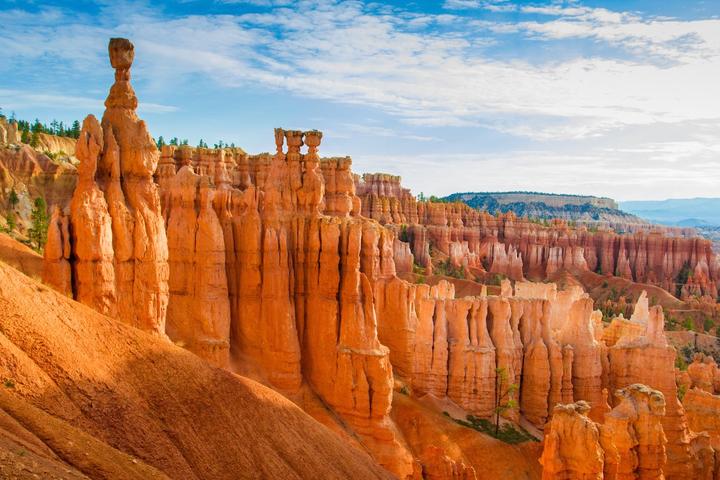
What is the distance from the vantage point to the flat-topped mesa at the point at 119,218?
1712 cm

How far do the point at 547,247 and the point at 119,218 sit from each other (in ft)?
301

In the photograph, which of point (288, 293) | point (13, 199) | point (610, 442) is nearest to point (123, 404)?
point (288, 293)

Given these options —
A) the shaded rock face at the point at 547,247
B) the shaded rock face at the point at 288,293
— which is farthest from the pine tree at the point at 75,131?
the shaded rock face at the point at 288,293

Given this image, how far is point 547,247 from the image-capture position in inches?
4038

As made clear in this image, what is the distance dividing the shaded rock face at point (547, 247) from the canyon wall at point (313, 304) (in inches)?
1866

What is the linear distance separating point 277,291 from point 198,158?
19350 mm

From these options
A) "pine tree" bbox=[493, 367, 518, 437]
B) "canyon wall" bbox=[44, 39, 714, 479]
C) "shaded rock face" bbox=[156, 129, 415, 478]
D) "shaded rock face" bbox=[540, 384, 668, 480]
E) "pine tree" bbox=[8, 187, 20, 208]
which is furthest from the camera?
"pine tree" bbox=[8, 187, 20, 208]

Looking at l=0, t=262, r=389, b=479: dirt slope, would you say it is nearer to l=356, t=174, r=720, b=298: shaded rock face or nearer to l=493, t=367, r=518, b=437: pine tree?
l=493, t=367, r=518, b=437: pine tree

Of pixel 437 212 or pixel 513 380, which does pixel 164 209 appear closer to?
pixel 513 380

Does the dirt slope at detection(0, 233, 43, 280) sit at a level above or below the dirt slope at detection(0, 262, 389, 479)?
above

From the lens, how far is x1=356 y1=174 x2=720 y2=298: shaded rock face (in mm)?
95938

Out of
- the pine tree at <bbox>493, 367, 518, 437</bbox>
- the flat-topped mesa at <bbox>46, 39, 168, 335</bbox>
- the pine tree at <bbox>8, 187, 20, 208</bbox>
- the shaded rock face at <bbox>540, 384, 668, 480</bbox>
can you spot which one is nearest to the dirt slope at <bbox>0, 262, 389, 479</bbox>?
the flat-topped mesa at <bbox>46, 39, 168, 335</bbox>

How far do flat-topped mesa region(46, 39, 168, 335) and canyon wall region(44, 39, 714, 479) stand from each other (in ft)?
0.13

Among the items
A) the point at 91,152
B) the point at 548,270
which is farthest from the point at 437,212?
the point at 91,152
